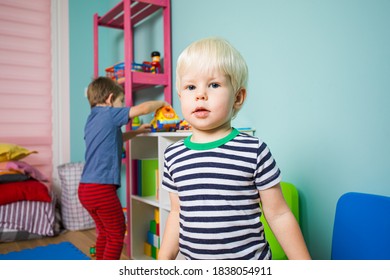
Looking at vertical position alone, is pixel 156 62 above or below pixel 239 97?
above

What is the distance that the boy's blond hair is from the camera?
2.43 ft

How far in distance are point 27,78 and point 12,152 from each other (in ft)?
2.17

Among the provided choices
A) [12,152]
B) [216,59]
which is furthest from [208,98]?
[12,152]

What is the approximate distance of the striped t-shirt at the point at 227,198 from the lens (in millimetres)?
712

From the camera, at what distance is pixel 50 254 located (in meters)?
2.13

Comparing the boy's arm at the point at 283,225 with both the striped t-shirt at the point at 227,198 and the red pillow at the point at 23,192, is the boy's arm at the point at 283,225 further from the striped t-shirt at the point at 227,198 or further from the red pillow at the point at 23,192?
the red pillow at the point at 23,192

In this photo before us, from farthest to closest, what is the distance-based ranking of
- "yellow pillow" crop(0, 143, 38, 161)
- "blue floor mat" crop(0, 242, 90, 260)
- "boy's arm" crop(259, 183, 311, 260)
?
"yellow pillow" crop(0, 143, 38, 161) → "blue floor mat" crop(0, 242, 90, 260) → "boy's arm" crop(259, 183, 311, 260)

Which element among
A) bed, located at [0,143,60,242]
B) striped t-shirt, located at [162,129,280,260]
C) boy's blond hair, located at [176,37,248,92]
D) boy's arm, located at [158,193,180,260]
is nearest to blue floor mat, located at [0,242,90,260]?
bed, located at [0,143,60,242]

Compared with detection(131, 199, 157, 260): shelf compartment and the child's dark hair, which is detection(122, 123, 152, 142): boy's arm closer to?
the child's dark hair

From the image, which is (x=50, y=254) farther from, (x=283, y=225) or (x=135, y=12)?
(x=283, y=225)

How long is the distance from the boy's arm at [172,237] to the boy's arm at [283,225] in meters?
0.20

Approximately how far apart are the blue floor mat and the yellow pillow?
761mm

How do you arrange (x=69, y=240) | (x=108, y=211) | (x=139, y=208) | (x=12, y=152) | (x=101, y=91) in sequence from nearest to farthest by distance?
(x=108, y=211) < (x=101, y=91) < (x=139, y=208) < (x=69, y=240) < (x=12, y=152)
